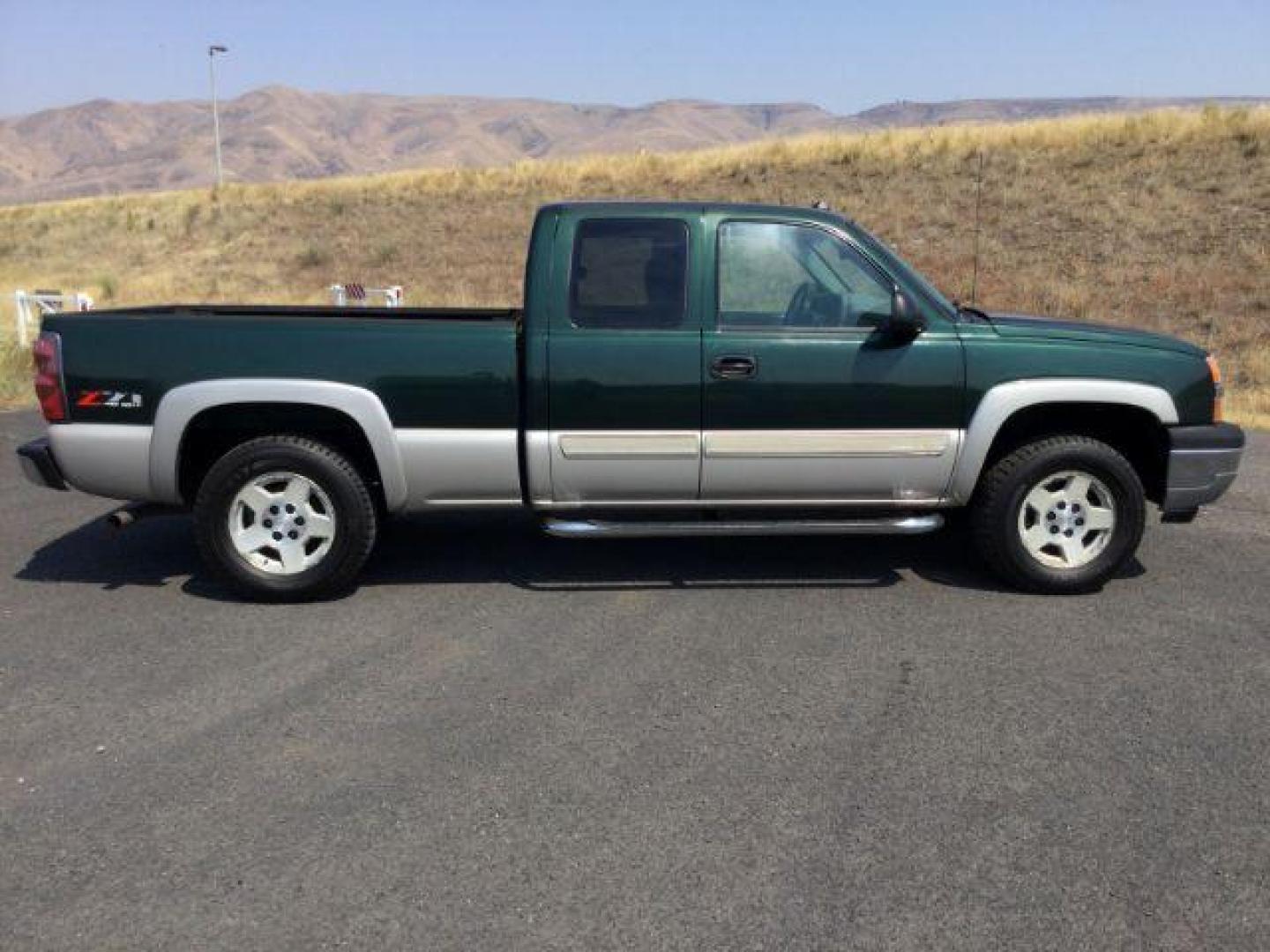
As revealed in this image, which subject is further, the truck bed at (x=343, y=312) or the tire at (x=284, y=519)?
the truck bed at (x=343, y=312)

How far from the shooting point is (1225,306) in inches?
695

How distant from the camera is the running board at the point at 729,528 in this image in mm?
5336

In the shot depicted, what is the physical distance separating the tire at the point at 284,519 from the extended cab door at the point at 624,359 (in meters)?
1.00

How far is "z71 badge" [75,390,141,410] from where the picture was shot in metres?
5.23

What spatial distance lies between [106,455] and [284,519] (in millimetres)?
873

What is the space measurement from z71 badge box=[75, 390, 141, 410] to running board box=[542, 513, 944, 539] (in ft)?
6.62

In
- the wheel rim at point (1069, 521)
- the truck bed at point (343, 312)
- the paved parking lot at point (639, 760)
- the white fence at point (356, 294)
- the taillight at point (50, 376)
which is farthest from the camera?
the white fence at point (356, 294)

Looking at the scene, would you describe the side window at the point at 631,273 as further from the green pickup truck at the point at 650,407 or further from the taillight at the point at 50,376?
the taillight at the point at 50,376

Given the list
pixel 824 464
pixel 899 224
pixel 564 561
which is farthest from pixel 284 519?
pixel 899 224

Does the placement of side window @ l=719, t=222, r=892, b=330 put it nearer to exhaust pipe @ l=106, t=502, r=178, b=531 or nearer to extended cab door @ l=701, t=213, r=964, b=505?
extended cab door @ l=701, t=213, r=964, b=505

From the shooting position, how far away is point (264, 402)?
17.3 feet

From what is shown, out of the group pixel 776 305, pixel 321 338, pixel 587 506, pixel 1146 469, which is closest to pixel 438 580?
pixel 587 506

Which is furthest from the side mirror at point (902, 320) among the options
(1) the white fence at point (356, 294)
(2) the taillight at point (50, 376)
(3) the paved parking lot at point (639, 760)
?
(1) the white fence at point (356, 294)

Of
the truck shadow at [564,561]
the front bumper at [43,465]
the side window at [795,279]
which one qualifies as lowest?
the truck shadow at [564,561]
